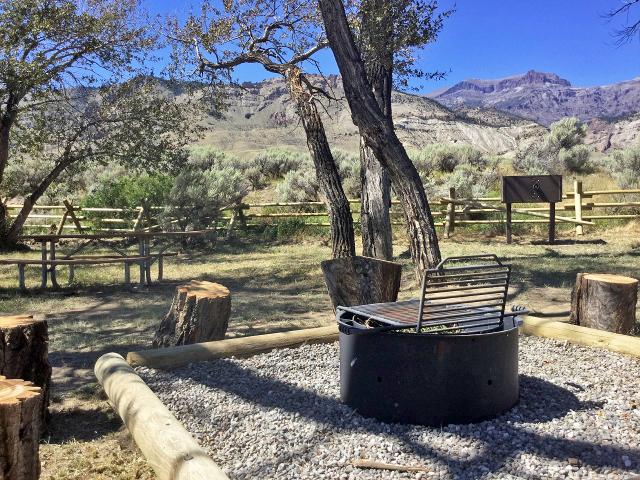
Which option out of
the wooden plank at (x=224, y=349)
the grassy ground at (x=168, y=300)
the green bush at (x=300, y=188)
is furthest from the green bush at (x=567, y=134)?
the wooden plank at (x=224, y=349)

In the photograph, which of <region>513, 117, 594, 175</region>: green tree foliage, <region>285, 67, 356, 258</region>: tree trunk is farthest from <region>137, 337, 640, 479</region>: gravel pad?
<region>513, 117, 594, 175</region>: green tree foliage

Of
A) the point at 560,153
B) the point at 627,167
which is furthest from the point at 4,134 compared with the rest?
the point at 560,153

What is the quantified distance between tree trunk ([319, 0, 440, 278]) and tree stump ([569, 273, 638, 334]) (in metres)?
1.69

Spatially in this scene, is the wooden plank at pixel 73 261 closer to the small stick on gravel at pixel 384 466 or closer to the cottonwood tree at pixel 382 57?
the cottonwood tree at pixel 382 57

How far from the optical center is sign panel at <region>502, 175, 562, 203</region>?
1384 cm

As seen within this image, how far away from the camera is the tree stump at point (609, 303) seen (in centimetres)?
543

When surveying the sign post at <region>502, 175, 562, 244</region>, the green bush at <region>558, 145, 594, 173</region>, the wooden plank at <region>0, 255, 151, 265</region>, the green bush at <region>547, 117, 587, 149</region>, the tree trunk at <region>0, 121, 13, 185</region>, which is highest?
the green bush at <region>547, 117, 587, 149</region>

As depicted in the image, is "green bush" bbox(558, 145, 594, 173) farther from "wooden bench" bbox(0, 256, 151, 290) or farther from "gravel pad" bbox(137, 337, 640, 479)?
"gravel pad" bbox(137, 337, 640, 479)

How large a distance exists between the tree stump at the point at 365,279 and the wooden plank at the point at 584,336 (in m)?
1.26

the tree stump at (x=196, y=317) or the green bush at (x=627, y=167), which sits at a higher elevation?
the green bush at (x=627, y=167)

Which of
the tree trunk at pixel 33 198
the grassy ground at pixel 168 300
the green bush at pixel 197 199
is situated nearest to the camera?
the grassy ground at pixel 168 300

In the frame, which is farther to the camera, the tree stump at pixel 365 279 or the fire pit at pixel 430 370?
the tree stump at pixel 365 279

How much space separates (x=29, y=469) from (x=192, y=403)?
50.3 inches

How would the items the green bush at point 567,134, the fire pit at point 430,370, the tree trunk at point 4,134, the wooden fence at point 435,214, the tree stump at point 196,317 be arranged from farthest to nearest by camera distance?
the green bush at point 567,134 < the wooden fence at point 435,214 < the tree trunk at point 4,134 < the tree stump at point 196,317 < the fire pit at point 430,370
